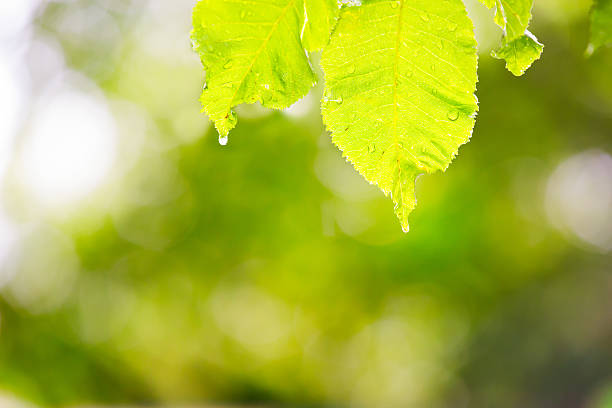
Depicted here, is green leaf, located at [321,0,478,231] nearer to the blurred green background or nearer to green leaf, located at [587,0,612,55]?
green leaf, located at [587,0,612,55]

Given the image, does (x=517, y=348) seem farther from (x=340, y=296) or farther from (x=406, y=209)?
(x=406, y=209)

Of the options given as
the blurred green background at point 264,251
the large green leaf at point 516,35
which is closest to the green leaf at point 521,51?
the large green leaf at point 516,35

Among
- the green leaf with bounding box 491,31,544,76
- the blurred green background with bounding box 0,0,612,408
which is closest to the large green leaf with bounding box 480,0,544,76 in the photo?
the green leaf with bounding box 491,31,544,76

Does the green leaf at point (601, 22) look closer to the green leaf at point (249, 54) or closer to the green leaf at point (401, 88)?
the green leaf at point (401, 88)

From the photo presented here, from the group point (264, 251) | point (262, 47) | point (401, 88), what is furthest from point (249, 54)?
point (264, 251)

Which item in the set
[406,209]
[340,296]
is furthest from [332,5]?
[340,296]

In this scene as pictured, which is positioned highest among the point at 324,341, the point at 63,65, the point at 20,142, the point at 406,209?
the point at 406,209

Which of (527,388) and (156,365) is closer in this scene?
(527,388)
